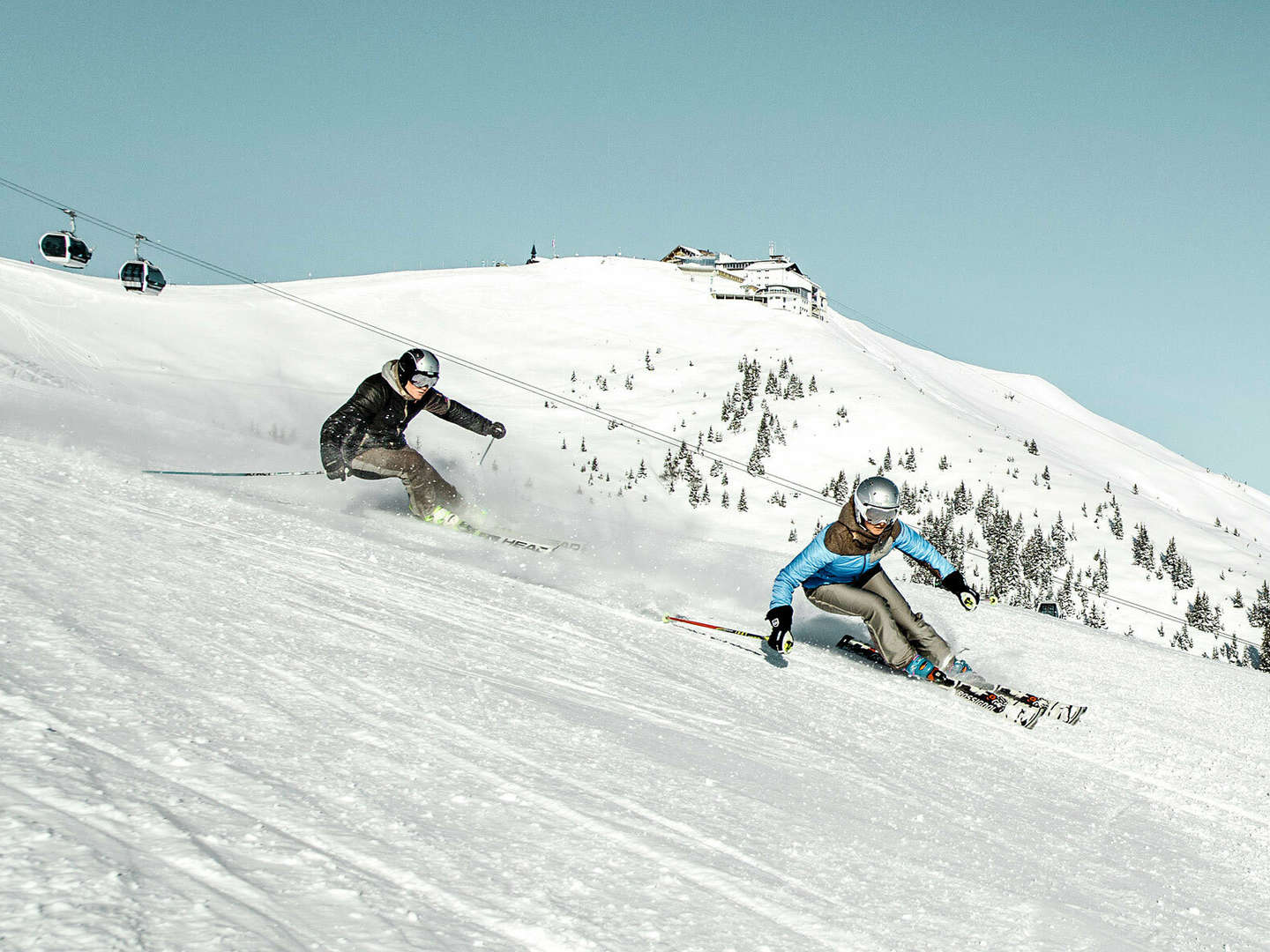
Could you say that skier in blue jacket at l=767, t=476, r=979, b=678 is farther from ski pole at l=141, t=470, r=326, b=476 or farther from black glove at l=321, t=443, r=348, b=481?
ski pole at l=141, t=470, r=326, b=476

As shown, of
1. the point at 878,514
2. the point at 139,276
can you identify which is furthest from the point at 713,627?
the point at 139,276

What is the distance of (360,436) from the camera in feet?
32.4

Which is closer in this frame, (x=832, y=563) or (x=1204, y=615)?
(x=832, y=563)

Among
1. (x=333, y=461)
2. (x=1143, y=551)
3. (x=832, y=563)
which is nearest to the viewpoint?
(x=832, y=563)

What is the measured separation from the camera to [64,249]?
69.8ft

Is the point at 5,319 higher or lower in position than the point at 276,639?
higher

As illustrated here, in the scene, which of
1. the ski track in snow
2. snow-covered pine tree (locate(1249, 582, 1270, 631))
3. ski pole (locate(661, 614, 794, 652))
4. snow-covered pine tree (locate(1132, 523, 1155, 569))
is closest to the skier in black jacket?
ski pole (locate(661, 614, 794, 652))

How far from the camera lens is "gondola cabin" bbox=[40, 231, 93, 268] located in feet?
68.9

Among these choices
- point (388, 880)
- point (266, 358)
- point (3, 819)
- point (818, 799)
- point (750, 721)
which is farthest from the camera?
point (266, 358)

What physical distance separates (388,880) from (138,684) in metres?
1.36

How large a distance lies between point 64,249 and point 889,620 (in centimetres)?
2187

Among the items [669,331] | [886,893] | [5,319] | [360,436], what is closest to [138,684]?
[886,893]

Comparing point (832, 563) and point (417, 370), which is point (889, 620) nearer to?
point (832, 563)

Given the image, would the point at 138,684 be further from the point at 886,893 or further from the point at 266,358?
the point at 266,358
